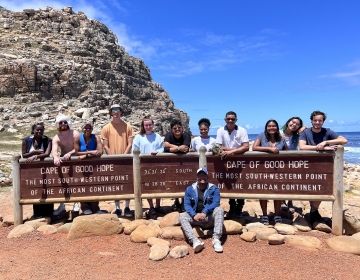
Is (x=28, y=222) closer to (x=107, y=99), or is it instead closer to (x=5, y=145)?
(x=5, y=145)

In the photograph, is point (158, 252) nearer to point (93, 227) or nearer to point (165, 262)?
point (165, 262)

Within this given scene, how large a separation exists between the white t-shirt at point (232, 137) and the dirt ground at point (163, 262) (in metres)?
2.02

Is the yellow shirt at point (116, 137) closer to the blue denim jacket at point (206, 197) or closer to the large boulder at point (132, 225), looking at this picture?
the large boulder at point (132, 225)

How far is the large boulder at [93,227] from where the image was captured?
8047mm

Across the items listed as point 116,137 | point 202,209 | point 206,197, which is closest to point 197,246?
point 202,209

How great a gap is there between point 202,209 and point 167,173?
1.38 metres

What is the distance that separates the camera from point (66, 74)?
5372 cm

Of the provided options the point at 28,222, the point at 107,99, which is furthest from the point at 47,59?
the point at 28,222

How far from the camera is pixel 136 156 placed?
8.74m

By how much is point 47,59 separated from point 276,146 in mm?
53113

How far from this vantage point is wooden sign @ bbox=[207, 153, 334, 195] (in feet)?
26.9

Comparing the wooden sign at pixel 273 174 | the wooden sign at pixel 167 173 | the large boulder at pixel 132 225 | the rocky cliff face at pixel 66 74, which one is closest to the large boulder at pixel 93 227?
the large boulder at pixel 132 225

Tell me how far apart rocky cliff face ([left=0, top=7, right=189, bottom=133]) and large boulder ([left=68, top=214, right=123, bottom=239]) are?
29.1 metres

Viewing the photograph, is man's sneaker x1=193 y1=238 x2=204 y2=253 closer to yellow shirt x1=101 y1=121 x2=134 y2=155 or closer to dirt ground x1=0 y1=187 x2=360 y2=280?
dirt ground x1=0 y1=187 x2=360 y2=280
